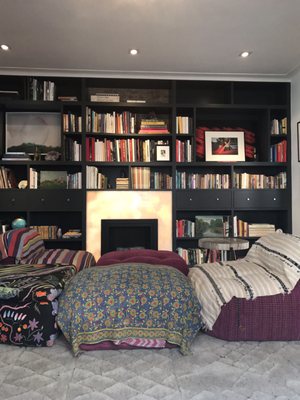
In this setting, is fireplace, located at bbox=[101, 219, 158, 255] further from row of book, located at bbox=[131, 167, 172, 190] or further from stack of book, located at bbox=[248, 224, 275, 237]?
stack of book, located at bbox=[248, 224, 275, 237]

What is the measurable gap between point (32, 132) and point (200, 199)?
2.33 metres

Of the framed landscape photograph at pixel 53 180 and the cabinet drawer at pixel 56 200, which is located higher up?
the framed landscape photograph at pixel 53 180

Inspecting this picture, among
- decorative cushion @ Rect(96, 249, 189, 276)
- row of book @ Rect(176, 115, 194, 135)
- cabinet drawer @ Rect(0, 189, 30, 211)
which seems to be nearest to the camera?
decorative cushion @ Rect(96, 249, 189, 276)

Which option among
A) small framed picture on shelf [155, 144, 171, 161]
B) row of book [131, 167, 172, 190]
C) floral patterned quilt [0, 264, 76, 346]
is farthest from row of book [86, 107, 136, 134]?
floral patterned quilt [0, 264, 76, 346]

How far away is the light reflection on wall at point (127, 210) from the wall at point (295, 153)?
1559 millimetres

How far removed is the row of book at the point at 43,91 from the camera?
349 cm

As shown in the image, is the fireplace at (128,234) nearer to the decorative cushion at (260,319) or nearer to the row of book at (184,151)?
the row of book at (184,151)

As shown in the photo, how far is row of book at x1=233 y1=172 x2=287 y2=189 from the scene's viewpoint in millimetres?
3693

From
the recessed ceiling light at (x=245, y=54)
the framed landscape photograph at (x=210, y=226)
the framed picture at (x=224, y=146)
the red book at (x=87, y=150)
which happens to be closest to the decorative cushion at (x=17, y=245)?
the red book at (x=87, y=150)

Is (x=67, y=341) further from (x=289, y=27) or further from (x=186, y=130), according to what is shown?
(x=289, y=27)

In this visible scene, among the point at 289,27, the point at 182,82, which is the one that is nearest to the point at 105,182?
the point at 182,82

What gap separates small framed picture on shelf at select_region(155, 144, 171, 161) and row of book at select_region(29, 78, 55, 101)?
55.7 inches

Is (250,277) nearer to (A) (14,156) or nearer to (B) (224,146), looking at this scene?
(B) (224,146)

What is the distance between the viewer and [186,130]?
363 centimetres
